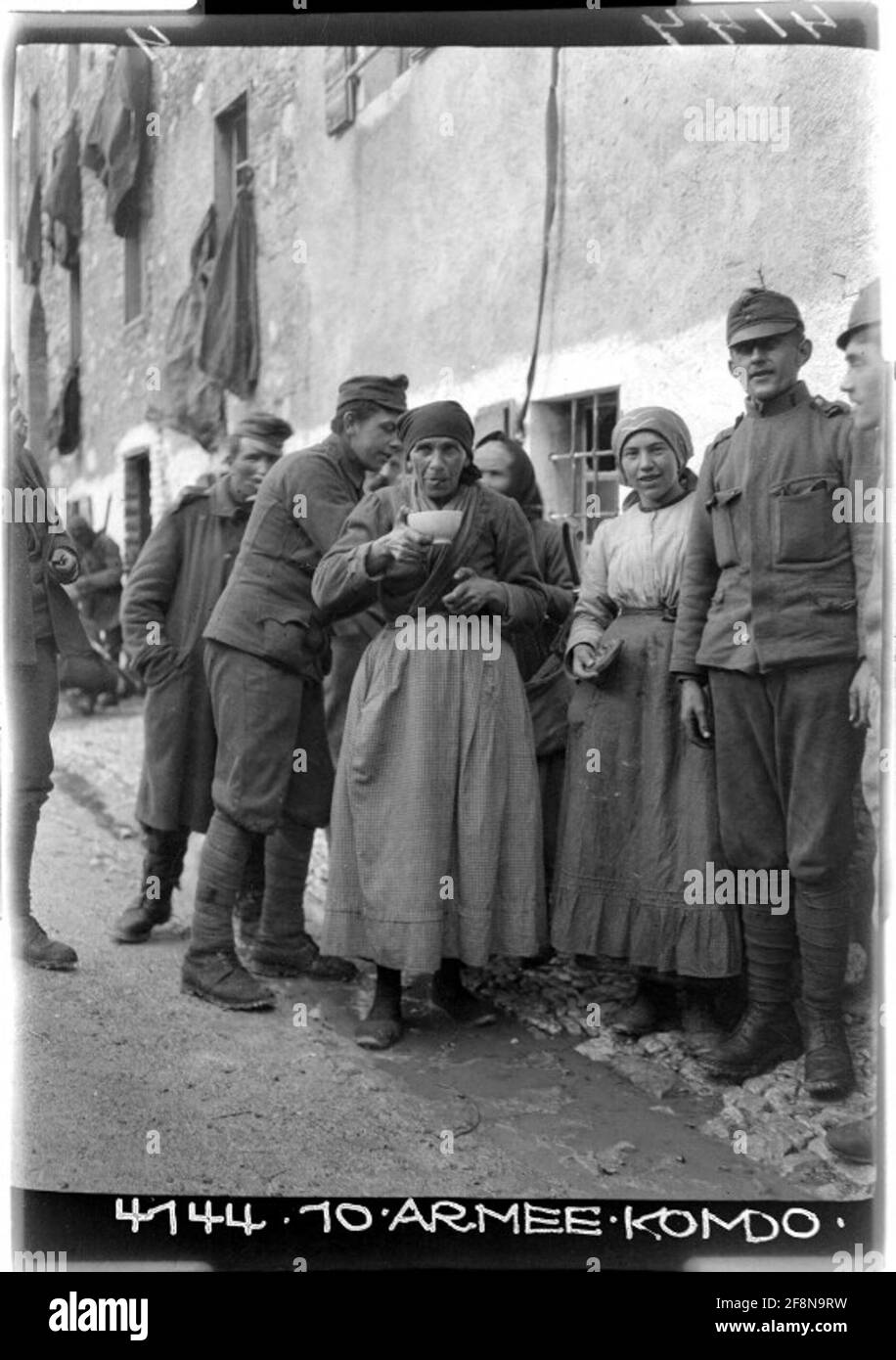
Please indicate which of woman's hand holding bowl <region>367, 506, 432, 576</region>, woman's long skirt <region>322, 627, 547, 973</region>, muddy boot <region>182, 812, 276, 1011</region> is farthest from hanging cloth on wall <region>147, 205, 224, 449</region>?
muddy boot <region>182, 812, 276, 1011</region>

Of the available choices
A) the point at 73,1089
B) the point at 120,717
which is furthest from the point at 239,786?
the point at 73,1089

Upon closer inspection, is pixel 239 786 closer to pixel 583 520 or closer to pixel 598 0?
pixel 583 520

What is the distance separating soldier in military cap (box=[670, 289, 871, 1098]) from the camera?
3.54 metres

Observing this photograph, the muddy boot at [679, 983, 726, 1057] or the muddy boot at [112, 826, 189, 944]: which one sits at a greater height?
the muddy boot at [112, 826, 189, 944]

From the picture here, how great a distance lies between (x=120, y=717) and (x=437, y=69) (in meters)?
2.08

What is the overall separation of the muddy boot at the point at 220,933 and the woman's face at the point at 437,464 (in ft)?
3.78

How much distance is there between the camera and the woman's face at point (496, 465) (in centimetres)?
435

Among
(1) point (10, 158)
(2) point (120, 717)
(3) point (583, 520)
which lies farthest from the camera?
(3) point (583, 520)

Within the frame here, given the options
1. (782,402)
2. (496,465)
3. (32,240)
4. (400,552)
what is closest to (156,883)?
(400,552)

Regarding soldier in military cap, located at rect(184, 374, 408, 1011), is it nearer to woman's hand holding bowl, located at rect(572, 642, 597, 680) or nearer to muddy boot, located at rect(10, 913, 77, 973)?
muddy boot, located at rect(10, 913, 77, 973)

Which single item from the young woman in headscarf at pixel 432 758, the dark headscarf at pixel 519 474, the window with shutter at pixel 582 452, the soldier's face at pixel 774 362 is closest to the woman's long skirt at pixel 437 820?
the young woman in headscarf at pixel 432 758

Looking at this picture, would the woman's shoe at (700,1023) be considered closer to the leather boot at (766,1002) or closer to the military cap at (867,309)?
the leather boot at (766,1002)

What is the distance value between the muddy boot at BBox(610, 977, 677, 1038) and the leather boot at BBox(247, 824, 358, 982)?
87 centimetres

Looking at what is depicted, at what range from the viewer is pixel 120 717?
4.27m
